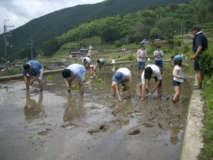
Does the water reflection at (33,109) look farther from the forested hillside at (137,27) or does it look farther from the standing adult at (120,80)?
the forested hillside at (137,27)

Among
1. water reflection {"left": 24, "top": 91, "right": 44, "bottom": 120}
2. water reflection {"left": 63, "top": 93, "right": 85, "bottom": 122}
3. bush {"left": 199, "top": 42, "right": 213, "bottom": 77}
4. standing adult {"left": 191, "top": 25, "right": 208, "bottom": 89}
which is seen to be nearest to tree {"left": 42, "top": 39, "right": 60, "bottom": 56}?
water reflection {"left": 24, "top": 91, "right": 44, "bottom": 120}

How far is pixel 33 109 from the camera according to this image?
571 centimetres

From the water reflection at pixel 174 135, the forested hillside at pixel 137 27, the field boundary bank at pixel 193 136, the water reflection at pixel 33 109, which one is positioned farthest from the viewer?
the forested hillside at pixel 137 27

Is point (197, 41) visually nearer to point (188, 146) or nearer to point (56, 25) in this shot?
point (188, 146)

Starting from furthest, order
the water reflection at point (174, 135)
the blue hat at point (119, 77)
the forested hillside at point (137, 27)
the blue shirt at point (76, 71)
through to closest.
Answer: the forested hillside at point (137, 27) < the blue shirt at point (76, 71) < the blue hat at point (119, 77) < the water reflection at point (174, 135)

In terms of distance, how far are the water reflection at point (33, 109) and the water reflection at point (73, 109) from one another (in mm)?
633

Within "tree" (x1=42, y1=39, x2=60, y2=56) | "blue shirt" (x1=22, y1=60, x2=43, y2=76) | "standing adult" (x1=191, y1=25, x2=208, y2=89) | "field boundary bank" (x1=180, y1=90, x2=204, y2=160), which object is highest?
"tree" (x1=42, y1=39, x2=60, y2=56)

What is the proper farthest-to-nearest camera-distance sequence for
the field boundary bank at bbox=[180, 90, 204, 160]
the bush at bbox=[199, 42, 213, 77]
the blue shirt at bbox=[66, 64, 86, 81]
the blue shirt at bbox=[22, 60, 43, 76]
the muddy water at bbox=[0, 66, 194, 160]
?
the blue shirt at bbox=[22, 60, 43, 76], the blue shirt at bbox=[66, 64, 86, 81], the bush at bbox=[199, 42, 213, 77], the muddy water at bbox=[0, 66, 194, 160], the field boundary bank at bbox=[180, 90, 204, 160]

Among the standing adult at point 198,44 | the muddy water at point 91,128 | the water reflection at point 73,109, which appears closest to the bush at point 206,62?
the standing adult at point 198,44

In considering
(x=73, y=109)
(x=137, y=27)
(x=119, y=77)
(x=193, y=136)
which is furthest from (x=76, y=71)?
(x=137, y=27)

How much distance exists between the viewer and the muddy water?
318cm

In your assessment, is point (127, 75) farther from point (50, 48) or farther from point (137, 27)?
point (137, 27)

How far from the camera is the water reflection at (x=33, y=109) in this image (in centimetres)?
513

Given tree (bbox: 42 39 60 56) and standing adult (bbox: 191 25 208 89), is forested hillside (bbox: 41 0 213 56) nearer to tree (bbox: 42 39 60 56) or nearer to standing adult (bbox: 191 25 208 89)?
tree (bbox: 42 39 60 56)
